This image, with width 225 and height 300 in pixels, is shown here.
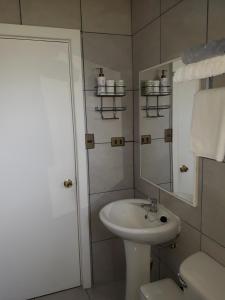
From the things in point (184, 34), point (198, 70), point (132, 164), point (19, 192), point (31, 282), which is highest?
point (184, 34)

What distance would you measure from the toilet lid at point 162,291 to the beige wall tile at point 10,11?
1.94m

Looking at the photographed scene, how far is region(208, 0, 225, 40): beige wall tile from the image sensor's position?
3.90ft

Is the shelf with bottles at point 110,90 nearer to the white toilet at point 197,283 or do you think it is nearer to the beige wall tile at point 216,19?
the beige wall tile at point 216,19

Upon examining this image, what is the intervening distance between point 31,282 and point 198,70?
205 cm

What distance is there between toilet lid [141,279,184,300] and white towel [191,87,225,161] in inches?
34.0

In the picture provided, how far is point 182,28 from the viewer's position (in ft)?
4.81

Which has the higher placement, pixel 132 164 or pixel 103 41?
pixel 103 41

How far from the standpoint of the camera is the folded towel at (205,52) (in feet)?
3.38

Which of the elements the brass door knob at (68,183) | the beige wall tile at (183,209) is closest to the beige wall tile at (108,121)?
the brass door knob at (68,183)

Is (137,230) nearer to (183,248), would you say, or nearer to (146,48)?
(183,248)

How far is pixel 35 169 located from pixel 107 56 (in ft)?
3.42

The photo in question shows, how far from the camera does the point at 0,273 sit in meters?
2.01

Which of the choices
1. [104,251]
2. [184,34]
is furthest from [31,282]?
[184,34]

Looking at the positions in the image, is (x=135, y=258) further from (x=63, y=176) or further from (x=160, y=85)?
(x=160, y=85)
